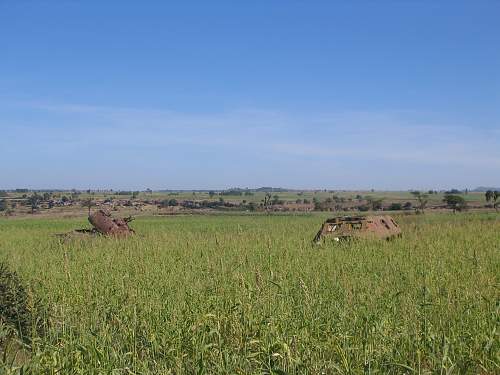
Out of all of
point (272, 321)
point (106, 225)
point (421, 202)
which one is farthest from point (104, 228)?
point (421, 202)

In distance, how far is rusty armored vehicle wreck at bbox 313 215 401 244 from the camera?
45.2 feet

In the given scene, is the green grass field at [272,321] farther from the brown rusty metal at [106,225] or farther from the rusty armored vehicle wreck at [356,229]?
the brown rusty metal at [106,225]

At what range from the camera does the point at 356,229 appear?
14125 mm

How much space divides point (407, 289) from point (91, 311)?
398cm

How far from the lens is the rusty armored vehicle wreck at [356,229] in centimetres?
1377

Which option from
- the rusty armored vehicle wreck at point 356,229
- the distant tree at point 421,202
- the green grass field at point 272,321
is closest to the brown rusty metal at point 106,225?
the rusty armored vehicle wreck at point 356,229

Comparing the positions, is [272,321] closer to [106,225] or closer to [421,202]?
[106,225]

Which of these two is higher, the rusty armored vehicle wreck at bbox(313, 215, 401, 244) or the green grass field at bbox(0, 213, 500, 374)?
the rusty armored vehicle wreck at bbox(313, 215, 401, 244)

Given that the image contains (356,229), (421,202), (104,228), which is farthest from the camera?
(421,202)

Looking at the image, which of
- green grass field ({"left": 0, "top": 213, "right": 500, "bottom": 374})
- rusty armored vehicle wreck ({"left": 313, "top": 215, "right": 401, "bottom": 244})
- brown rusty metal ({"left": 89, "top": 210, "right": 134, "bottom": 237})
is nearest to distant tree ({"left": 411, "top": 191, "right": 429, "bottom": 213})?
rusty armored vehicle wreck ({"left": 313, "top": 215, "right": 401, "bottom": 244})

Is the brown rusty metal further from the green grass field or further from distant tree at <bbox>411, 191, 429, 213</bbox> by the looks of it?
distant tree at <bbox>411, 191, 429, 213</bbox>

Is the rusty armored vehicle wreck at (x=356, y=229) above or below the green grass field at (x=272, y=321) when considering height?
above

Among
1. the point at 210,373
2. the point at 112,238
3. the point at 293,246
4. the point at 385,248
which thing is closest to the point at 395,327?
the point at 210,373

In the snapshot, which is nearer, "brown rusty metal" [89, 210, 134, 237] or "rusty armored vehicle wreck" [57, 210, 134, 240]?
"rusty armored vehicle wreck" [57, 210, 134, 240]
